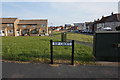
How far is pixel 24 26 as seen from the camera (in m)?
48.0

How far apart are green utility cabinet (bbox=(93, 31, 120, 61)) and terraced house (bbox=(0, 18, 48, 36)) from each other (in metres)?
40.2

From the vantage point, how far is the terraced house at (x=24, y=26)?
43622 mm

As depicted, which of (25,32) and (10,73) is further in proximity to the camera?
(25,32)

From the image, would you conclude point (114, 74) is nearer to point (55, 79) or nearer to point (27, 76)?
point (55, 79)

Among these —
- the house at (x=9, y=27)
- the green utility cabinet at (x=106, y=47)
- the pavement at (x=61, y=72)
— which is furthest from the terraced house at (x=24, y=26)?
the green utility cabinet at (x=106, y=47)

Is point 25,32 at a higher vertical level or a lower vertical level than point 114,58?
higher

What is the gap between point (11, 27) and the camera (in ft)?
143

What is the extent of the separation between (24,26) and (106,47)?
46.1 metres

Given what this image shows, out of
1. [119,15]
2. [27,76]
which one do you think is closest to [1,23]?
[119,15]

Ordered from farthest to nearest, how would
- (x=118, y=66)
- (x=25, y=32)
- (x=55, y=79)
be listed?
(x=25, y=32) → (x=118, y=66) → (x=55, y=79)

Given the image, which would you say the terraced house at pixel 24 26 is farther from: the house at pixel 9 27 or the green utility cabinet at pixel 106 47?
the green utility cabinet at pixel 106 47

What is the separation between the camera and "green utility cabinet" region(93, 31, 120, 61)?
5.15 meters

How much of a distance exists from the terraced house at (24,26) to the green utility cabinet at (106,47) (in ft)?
132

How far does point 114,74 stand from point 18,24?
47858 mm
